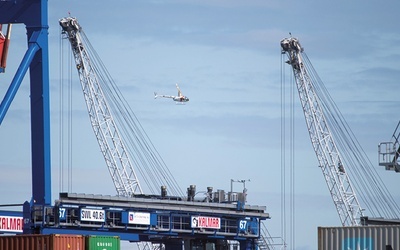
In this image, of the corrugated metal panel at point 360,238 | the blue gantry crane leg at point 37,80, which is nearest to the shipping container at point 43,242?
the blue gantry crane leg at point 37,80

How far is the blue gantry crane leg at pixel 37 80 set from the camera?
8612 centimetres

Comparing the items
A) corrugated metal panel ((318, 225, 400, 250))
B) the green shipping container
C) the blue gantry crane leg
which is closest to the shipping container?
the green shipping container

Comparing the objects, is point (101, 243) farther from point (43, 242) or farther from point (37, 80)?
point (37, 80)

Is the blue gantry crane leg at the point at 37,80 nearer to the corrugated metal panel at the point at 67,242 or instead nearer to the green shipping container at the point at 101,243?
the green shipping container at the point at 101,243

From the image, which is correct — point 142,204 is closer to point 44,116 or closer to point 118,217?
point 118,217

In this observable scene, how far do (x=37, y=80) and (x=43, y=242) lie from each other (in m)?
20.2

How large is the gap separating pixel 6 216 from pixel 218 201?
25.1 m

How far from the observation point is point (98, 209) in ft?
317

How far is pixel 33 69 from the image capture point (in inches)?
3467

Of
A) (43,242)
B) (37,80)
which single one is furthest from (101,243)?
(37,80)

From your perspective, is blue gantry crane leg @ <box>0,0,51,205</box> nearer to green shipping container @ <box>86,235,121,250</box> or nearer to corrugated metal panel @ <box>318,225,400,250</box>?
green shipping container @ <box>86,235,121,250</box>

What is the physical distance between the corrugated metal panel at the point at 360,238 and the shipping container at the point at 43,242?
58.6 feet

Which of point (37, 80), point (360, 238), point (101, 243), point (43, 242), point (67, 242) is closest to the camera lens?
point (360, 238)

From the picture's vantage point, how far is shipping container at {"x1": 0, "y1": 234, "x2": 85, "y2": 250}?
70438mm
